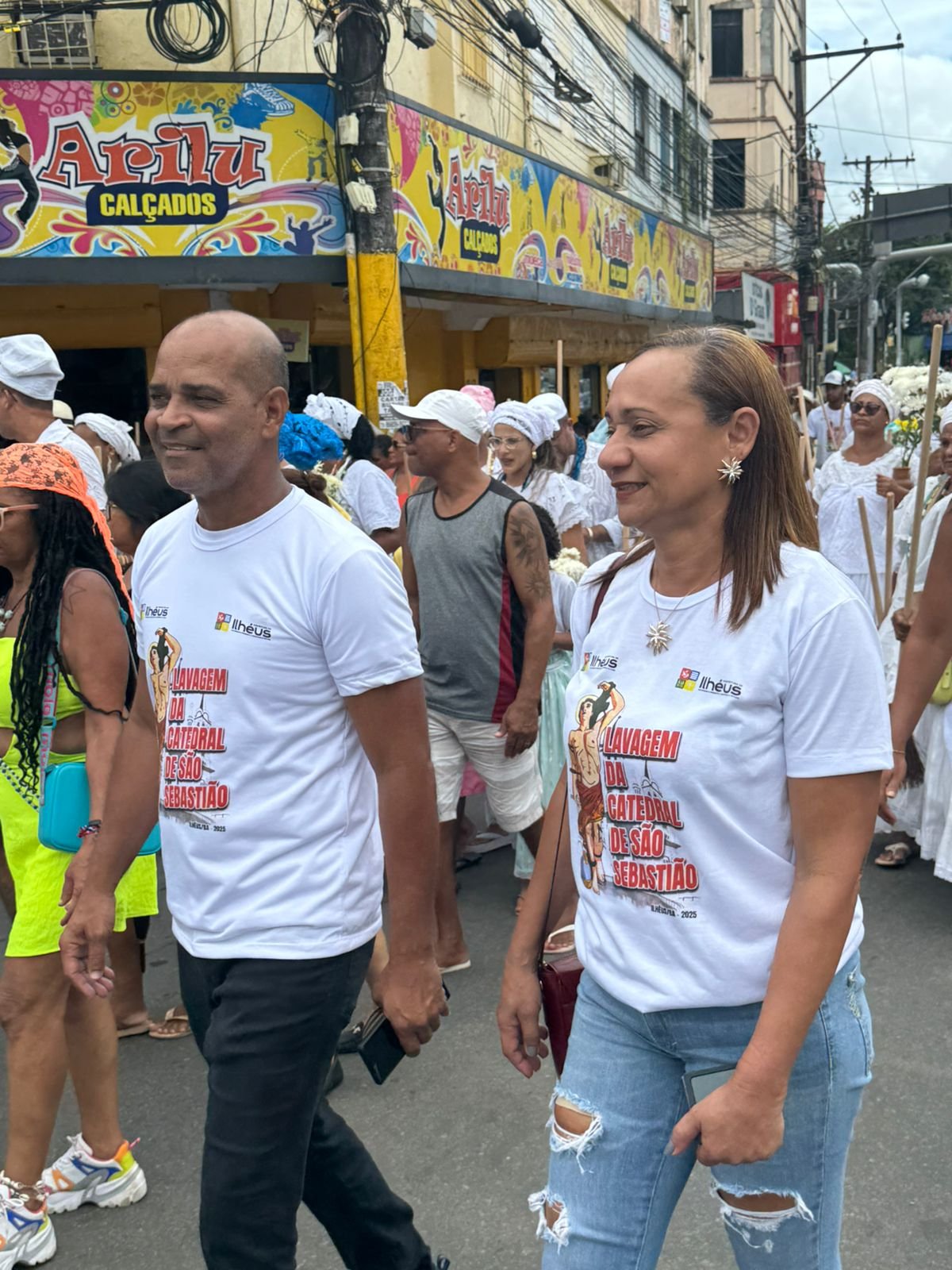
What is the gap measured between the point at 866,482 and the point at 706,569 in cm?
593

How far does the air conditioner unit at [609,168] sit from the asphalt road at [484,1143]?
18488mm

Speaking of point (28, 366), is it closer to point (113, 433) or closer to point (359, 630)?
point (113, 433)

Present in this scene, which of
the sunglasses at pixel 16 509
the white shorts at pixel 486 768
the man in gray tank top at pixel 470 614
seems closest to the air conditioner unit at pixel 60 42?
the man in gray tank top at pixel 470 614

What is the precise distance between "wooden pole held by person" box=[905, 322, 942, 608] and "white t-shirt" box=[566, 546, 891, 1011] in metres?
2.14

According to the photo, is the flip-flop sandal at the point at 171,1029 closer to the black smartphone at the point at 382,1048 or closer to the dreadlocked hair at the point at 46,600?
the dreadlocked hair at the point at 46,600

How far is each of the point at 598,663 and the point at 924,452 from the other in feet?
8.07

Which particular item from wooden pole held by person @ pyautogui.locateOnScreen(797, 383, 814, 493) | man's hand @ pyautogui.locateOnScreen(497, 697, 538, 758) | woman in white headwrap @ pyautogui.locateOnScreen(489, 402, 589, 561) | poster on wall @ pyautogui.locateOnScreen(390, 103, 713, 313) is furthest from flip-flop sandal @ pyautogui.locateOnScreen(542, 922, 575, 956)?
poster on wall @ pyautogui.locateOnScreen(390, 103, 713, 313)

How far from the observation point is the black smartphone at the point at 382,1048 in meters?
2.51

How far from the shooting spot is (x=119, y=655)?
3158 millimetres

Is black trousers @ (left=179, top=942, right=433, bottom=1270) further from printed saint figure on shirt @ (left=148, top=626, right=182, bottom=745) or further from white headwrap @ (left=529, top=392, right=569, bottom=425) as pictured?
white headwrap @ (left=529, top=392, right=569, bottom=425)

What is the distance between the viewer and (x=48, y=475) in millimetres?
3227

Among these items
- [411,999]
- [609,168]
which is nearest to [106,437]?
[411,999]

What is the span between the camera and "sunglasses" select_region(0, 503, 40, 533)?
3.16 m

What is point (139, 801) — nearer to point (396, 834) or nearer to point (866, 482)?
point (396, 834)
